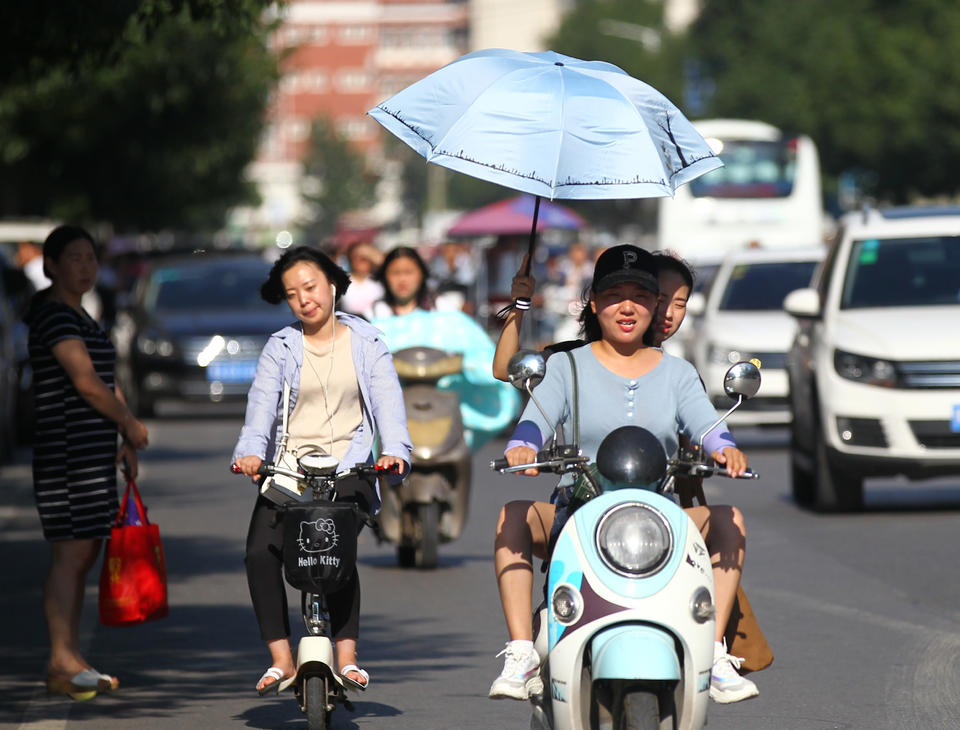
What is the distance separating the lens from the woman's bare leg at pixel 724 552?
20.0 ft

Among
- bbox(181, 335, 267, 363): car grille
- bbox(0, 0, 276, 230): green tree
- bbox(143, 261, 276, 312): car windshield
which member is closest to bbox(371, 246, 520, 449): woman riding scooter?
bbox(181, 335, 267, 363): car grille

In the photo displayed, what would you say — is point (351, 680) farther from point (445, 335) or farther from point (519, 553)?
point (445, 335)

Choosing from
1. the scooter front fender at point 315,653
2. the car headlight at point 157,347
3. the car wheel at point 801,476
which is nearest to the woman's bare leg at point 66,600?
the scooter front fender at point 315,653

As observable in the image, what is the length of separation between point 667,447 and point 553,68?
5.05ft

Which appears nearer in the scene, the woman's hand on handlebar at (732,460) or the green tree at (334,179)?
the woman's hand on handlebar at (732,460)

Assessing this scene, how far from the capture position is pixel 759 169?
3806 cm

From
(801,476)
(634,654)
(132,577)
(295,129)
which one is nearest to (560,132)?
(634,654)

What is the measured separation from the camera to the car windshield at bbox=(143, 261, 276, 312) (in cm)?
2481

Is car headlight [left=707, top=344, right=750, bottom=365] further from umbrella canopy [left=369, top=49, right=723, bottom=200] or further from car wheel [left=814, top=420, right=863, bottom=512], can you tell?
umbrella canopy [left=369, top=49, right=723, bottom=200]

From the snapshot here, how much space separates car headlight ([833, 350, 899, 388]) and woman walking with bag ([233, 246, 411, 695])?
266 inches

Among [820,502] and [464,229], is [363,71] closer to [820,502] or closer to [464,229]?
[464,229]

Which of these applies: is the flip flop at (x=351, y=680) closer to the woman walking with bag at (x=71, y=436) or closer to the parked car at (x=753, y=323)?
the woman walking with bag at (x=71, y=436)

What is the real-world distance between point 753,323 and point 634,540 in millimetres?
14966

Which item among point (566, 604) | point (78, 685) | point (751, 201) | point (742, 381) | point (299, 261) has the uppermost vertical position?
point (751, 201)
